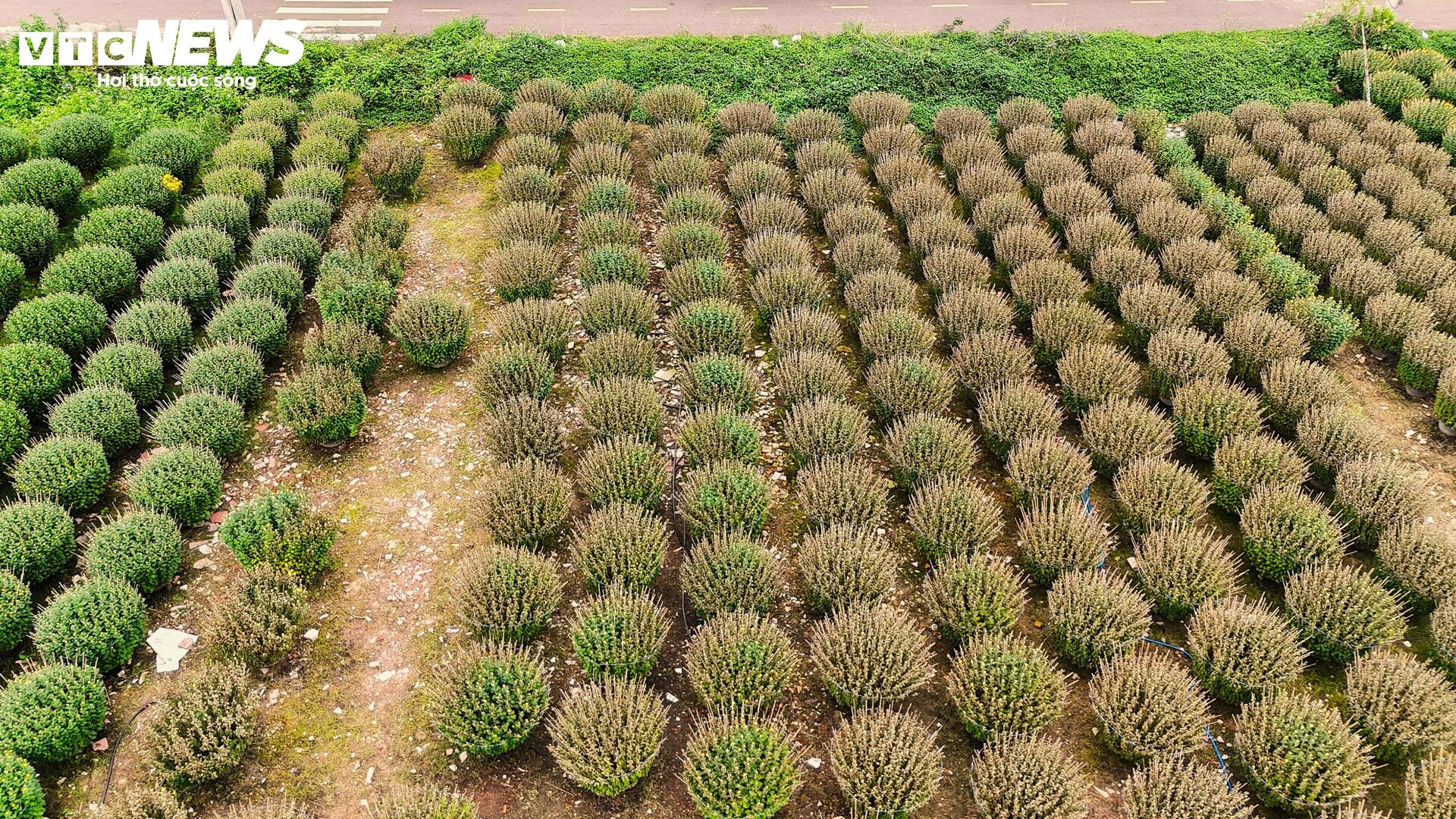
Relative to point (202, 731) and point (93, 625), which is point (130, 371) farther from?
point (202, 731)

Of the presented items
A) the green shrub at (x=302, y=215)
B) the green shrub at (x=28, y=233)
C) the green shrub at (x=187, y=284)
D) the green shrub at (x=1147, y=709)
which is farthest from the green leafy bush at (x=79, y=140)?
the green shrub at (x=1147, y=709)

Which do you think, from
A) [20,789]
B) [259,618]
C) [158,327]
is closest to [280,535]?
[259,618]

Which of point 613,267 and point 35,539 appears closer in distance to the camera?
point 35,539

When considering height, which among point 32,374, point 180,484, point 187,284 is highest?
point 187,284

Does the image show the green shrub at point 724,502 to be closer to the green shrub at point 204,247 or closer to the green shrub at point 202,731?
the green shrub at point 202,731

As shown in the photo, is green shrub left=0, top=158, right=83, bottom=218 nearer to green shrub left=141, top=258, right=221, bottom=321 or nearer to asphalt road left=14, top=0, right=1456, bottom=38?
green shrub left=141, top=258, right=221, bottom=321

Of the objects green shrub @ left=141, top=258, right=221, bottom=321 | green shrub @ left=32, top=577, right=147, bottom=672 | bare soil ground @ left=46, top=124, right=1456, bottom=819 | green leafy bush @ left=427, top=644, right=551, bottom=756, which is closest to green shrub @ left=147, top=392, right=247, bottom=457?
bare soil ground @ left=46, top=124, right=1456, bottom=819
